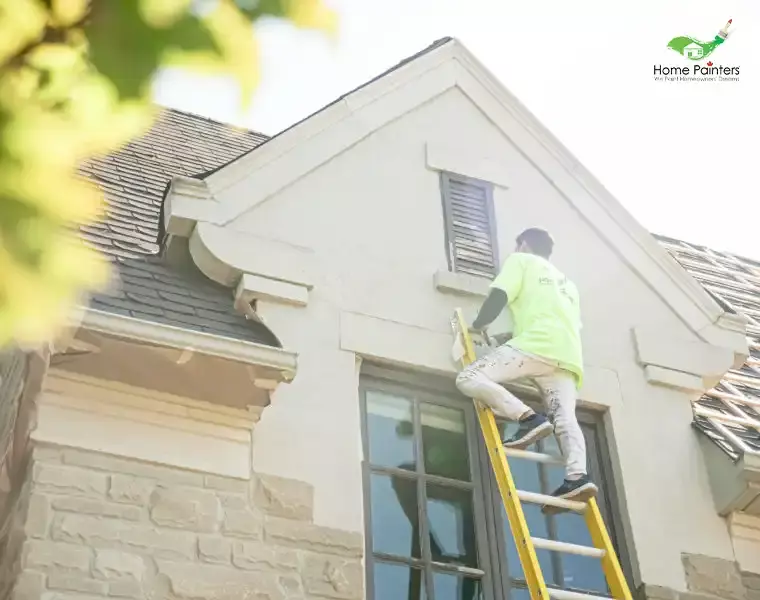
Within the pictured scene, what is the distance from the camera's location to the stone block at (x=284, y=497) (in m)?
4.91

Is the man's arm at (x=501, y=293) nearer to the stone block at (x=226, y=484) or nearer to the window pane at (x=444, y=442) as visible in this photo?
the window pane at (x=444, y=442)

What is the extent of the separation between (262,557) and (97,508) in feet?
2.24

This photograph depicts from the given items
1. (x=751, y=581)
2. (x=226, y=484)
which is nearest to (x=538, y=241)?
(x=751, y=581)

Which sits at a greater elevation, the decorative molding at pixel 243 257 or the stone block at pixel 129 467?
the decorative molding at pixel 243 257

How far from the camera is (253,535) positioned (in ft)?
15.7

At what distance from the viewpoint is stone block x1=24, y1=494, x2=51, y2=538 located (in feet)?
14.5

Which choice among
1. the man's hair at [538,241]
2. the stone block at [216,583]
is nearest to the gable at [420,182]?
the man's hair at [538,241]

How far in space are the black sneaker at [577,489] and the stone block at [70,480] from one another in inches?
79.7

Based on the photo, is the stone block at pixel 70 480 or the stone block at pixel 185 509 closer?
the stone block at pixel 70 480

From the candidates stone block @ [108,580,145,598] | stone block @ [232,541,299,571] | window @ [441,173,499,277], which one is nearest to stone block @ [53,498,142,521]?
Answer: stone block @ [108,580,145,598]

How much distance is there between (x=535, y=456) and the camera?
540 centimetres

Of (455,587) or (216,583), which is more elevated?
(455,587)

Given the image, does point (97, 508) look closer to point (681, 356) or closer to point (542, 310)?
point (542, 310)

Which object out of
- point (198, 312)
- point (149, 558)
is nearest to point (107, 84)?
point (149, 558)
